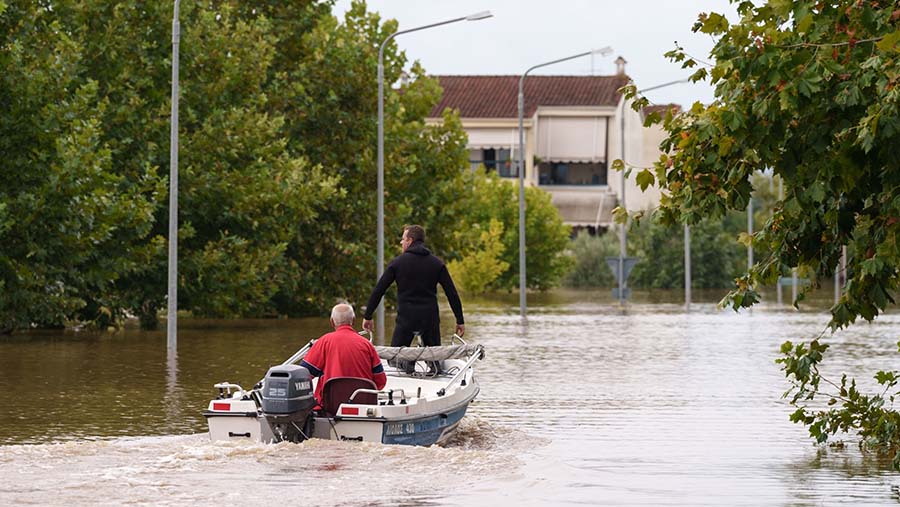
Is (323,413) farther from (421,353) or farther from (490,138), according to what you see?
(490,138)

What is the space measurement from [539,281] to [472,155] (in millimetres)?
18490

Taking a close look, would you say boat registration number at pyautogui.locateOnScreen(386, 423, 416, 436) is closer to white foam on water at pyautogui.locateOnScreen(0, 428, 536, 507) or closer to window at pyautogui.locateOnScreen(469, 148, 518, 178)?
white foam on water at pyautogui.locateOnScreen(0, 428, 536, 507)

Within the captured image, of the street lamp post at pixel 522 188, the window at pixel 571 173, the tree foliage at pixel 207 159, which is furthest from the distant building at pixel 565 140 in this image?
the street lamp post at pixel 522 188

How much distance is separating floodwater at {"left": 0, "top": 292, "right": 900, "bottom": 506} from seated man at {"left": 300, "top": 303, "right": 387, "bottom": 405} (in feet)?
3.64

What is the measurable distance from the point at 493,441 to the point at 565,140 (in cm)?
8678

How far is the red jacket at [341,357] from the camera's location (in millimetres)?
15305

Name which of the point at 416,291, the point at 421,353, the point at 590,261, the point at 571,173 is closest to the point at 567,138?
the point at 571,173

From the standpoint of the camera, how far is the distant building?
4026 inches

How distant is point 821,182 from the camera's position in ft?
40.8

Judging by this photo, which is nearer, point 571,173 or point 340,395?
point 340,395

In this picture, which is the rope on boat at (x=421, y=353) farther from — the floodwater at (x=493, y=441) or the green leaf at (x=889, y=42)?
the green leaf at (x=889, y=42)

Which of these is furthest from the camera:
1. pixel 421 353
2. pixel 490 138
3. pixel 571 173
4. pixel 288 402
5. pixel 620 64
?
pixel 620 64

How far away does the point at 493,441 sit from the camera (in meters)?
16.8

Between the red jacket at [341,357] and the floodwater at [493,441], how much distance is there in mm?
1107
